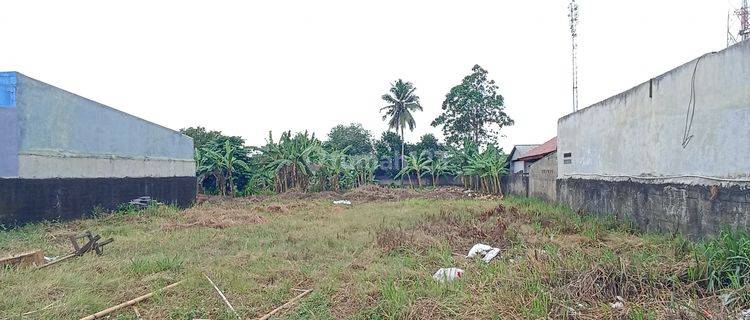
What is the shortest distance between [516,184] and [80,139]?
608 inches

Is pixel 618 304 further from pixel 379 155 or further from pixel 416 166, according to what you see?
pixel 379 155

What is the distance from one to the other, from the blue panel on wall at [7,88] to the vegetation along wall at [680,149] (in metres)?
12.1

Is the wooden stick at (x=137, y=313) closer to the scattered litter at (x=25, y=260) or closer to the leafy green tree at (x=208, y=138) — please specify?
the scattered litter at (x=25, y=260)

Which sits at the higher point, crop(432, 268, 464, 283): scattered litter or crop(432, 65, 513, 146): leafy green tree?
crop(432, 65, 513, 146): leafy green tree

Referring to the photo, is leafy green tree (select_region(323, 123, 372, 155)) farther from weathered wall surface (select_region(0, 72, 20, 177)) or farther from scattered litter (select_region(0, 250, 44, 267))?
scattered litter (select_region(0, 250, 44, 267))

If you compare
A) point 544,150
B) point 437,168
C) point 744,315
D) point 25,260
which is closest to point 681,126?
point 744,315

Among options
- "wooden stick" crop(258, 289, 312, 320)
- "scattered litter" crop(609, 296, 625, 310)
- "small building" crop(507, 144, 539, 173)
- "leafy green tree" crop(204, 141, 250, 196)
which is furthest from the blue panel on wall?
"small building" crop(507, 144, 539, 173)

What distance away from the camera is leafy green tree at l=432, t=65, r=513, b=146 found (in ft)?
105

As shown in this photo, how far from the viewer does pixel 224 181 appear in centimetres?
2067

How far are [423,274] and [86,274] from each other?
12.8ft

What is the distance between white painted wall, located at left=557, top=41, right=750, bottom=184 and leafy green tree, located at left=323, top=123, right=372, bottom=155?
29.4m

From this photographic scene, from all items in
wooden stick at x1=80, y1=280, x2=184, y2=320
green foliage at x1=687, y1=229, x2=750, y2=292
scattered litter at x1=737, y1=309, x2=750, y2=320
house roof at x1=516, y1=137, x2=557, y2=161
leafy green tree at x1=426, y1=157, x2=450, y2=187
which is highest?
house roof at x1=516, y1=137, x2=557, y2=161

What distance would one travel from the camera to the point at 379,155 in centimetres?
3198

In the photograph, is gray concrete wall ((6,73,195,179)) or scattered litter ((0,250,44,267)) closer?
scattered litter ((0,250,44,267))
